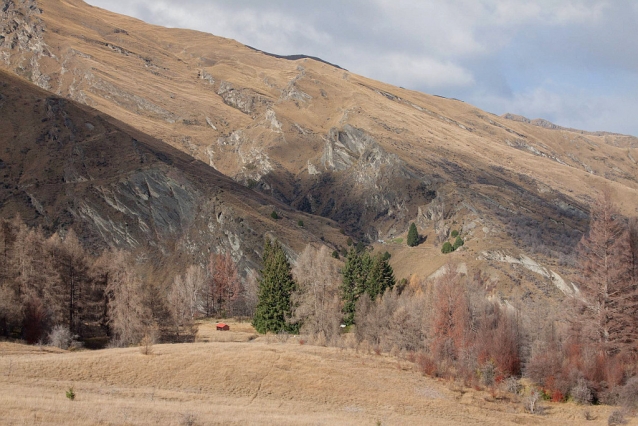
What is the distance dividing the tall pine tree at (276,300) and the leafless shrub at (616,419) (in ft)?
148

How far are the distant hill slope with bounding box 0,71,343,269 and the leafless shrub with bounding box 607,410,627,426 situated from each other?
313 ft

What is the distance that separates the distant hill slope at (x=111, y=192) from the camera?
426ft

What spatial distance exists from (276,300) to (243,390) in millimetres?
35942

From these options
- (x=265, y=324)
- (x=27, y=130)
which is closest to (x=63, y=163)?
(x=27, y=130)

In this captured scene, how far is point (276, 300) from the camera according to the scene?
80.8 metres

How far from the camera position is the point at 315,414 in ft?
131

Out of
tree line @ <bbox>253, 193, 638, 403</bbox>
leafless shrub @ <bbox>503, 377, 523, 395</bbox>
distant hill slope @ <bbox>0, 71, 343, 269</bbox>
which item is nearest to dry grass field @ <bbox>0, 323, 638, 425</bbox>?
leafless shrub @ <bbox>503, 377, 523, 395</bbox>

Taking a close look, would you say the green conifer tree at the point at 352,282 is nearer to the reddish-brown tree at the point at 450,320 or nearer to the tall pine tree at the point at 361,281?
the tall pine tree at the point at 361,281

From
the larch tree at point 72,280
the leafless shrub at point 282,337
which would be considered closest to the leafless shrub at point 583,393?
the leafless shrub at point 282,337

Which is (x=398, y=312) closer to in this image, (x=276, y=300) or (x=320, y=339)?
(x=320, y=339)

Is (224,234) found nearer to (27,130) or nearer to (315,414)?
(27,130)

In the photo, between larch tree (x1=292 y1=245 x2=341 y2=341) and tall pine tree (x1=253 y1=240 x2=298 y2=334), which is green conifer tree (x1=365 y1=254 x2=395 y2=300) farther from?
tall pine tree (x1=253 y1=240 x2=298 y2=334)

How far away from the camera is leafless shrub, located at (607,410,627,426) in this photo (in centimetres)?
4240

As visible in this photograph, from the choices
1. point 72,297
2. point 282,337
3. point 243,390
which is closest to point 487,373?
point 243,390
